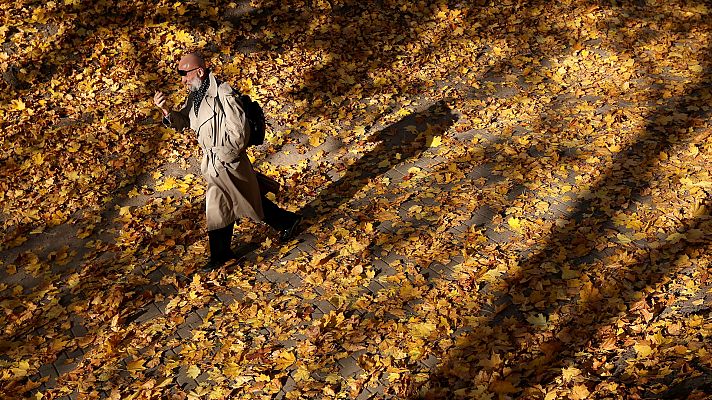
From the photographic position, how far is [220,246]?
19.9ft

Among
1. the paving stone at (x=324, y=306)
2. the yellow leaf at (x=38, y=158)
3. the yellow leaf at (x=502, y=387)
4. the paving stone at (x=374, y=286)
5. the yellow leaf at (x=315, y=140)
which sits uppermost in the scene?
the yellow leaf at (x=38, y=158)

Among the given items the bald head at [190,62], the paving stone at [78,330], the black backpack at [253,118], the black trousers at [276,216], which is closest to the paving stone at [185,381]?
the paving stone at [78,330]

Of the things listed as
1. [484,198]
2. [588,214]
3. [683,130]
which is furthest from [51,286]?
[683,130]

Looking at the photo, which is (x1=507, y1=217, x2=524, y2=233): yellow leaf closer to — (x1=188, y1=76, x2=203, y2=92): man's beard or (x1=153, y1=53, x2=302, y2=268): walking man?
(x1=153, y1=53, x2=302, y2=268): walking man

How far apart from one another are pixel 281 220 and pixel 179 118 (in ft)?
4.80

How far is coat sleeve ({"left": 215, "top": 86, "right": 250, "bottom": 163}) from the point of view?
552cm

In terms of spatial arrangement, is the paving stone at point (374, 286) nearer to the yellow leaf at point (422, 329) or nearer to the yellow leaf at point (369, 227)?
the yellow leaf at point (422, 329)

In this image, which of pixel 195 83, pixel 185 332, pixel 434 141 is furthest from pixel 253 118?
pixel 434 141

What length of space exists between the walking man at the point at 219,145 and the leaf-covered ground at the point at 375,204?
52 centimetres

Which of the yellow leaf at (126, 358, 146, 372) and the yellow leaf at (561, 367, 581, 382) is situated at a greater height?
the yellow leaf at (126, 358, 146, 372)

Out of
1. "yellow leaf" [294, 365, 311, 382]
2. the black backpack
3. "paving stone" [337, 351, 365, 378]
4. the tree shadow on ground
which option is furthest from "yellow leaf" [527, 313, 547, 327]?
the black backpack

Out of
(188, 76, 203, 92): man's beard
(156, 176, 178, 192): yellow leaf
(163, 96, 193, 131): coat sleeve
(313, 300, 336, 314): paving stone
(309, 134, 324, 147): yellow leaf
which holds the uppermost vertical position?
(188, 76, 203, 92): man's beard

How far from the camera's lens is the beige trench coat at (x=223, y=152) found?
557 centimetres

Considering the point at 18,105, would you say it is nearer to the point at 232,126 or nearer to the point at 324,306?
the point at 232,126
